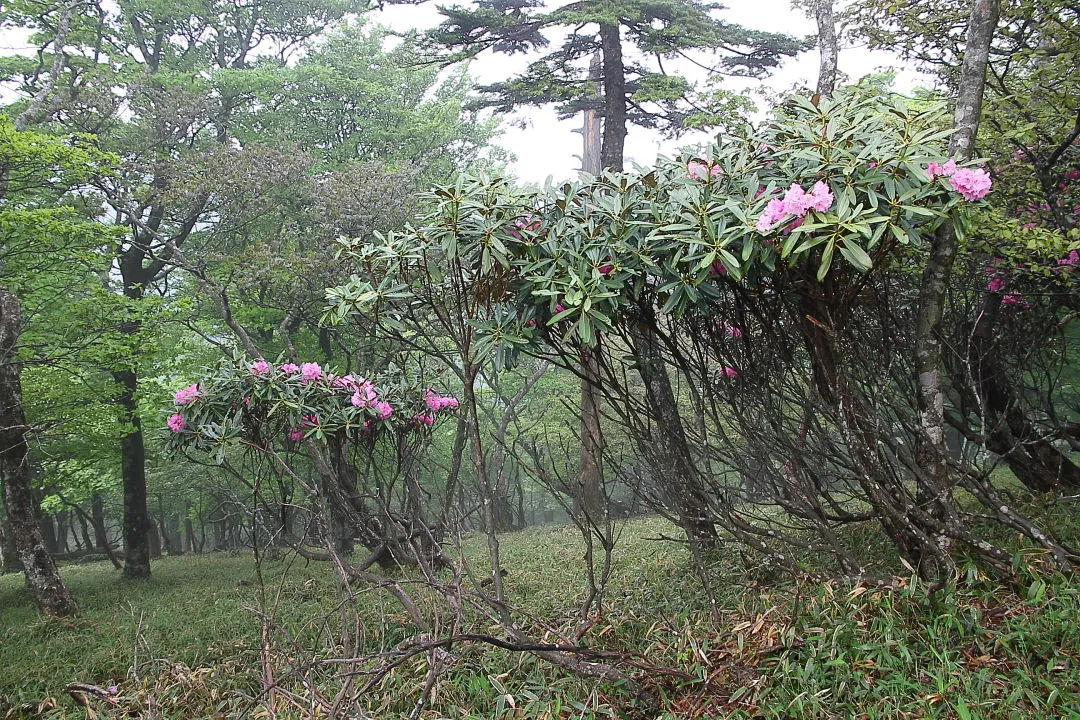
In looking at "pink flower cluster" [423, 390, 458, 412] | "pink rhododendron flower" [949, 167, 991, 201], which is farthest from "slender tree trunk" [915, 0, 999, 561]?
"pink flower cluster" [423, 390, 458, 412]

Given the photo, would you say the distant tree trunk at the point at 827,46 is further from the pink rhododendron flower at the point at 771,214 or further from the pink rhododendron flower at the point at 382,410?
the pink rhododendron flower at the point at 382,410

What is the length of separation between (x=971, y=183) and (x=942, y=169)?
113 millimetres

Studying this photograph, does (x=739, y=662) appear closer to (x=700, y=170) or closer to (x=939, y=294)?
(x=939, y=294)

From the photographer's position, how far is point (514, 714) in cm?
271

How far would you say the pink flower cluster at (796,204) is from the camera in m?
2.50

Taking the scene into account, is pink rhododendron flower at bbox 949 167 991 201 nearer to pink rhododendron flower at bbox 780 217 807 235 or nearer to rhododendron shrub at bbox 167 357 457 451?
pink rhododendron flower at bbox 780 217 807 235

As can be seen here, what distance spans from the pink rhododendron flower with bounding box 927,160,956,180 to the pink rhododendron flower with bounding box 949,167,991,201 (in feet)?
0.08

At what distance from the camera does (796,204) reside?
2520 millimetres

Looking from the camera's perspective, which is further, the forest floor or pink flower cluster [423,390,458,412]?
pink flower cluster [423,390,458,412]

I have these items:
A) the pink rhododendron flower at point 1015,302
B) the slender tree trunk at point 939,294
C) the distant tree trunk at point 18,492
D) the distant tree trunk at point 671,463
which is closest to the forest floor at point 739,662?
the distant tree trunk at point 671,463

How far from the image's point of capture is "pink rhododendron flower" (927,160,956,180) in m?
Result: 2.54

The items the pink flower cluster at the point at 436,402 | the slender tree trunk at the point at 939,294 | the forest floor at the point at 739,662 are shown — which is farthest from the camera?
the pink flower cluster at the point at 436,402

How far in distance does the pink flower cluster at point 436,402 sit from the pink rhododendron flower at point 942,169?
14.9 feet

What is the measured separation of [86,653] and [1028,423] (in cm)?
709
